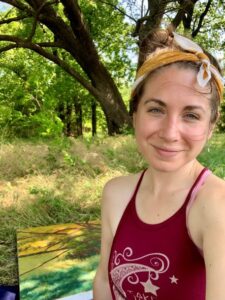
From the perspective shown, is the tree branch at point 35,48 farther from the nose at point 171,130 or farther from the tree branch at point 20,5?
the nose at point 171,130

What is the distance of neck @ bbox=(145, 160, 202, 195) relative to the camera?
4.11ft

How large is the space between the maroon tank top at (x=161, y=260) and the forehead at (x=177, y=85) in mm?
248

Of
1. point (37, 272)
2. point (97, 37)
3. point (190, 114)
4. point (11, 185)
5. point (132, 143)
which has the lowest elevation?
point (37, 272)

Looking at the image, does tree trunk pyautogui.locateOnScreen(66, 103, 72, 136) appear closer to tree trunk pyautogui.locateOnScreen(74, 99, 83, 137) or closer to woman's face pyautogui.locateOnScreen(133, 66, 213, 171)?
tree trunk pyautogui.locateOnScreen(74, 99, 83, 137)

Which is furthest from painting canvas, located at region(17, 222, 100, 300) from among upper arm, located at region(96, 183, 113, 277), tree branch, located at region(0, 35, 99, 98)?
tree branch, located at region(0, 35, 99, 98)

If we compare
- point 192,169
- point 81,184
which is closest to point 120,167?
point 81,184

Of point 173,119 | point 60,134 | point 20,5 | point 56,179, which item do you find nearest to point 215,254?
point 173,119

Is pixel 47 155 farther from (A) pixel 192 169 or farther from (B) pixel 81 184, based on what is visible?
(A) pixel 192 169

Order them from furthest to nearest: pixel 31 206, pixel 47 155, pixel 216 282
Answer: pixel 47 155 → pixel 31 206 → pixel 216 282

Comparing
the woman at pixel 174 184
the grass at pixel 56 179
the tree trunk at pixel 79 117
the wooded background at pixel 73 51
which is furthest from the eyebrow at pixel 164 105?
the tree trunk at pixel 79 117

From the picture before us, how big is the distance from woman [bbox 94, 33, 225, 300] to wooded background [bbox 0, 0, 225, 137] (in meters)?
5.72

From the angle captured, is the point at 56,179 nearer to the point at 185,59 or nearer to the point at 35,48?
the point at 185,59

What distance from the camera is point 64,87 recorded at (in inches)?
615

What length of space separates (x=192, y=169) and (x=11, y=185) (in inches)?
144
